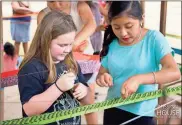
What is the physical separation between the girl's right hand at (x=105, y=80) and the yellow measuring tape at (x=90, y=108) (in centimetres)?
5

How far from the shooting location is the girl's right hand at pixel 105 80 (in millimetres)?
887

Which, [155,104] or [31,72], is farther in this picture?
[155,104]

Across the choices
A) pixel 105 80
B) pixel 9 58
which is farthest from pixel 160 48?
pixel 9 58

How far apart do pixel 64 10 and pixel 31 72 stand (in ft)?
0.61

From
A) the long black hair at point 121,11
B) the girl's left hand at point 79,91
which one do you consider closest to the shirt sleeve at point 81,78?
the girl's left hand at point 79,91

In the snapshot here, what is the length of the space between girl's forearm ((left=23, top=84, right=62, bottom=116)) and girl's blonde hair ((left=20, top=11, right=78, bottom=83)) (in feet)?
0.09

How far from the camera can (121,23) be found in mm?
838

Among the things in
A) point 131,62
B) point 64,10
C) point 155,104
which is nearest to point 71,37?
point 64,10

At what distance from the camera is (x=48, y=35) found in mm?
811

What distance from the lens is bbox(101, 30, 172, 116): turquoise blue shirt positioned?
2.82 feet

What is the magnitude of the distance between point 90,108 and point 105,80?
9 centimetres

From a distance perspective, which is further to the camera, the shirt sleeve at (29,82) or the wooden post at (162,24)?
the wooden post at (162,24)

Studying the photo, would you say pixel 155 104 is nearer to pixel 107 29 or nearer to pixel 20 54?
pixel 107 29

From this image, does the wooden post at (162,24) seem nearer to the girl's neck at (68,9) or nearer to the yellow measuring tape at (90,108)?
the yellow measuring tape at (90,108)
